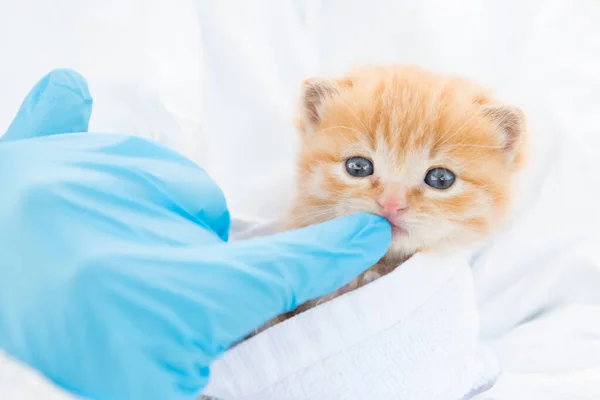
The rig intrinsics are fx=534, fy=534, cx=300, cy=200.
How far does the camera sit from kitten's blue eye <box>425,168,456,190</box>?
1092mm

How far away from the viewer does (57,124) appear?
1.20 metres

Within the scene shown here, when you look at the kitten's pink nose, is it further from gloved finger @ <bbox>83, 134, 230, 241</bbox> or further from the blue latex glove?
gloved finger @ <bbox>83, 134, 230, 241</bbox>

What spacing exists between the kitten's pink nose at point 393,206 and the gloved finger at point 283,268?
27 millimetres

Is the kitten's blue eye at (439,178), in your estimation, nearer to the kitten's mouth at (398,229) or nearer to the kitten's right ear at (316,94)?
the kitten's mouth at (398,229)


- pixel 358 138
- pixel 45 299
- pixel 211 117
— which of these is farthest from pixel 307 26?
pixel 45 299

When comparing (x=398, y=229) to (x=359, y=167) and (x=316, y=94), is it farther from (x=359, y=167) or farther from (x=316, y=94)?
(x=316, y=94)

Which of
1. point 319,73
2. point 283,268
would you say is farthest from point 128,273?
point 319,73

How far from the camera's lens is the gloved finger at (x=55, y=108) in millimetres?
Answer: 1186

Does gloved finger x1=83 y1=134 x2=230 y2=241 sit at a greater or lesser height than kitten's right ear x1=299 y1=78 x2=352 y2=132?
lesser

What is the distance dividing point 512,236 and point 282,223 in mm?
799

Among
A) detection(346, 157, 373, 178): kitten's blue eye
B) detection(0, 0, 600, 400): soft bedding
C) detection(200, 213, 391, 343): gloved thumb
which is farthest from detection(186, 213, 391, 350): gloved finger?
detection(0, 0, 600, 400): soft bedding

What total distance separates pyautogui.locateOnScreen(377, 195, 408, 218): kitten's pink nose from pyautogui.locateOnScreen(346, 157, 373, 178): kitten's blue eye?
9 centimetres

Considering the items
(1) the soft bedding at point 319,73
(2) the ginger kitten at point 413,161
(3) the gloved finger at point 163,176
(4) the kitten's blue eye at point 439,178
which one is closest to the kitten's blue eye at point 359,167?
(2) the ginger kitten at point 413,161

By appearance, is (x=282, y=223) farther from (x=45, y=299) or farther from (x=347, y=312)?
(x=45, y=299)
